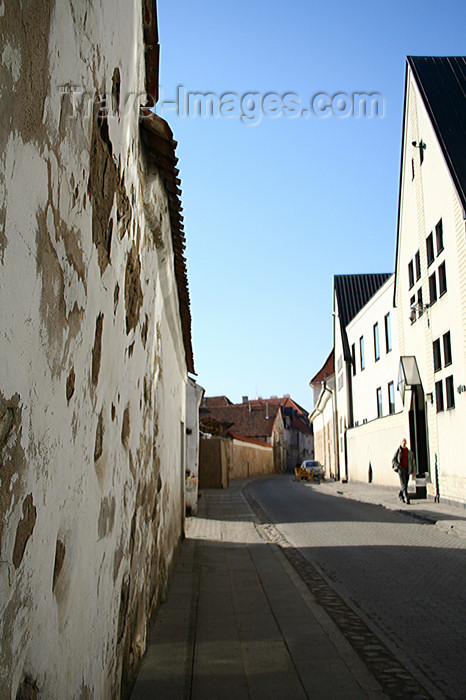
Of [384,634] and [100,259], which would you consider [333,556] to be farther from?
[100,259]

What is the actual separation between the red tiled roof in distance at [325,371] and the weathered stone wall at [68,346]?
54.4m

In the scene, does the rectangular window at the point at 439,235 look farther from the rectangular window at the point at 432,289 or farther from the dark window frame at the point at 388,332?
the dark window frame at the point at 388,332

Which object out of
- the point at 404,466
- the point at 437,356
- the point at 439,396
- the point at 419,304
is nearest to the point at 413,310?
the point at 419,304

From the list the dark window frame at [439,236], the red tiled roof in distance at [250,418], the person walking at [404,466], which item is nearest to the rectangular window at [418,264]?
the dark window frame at [439,236]

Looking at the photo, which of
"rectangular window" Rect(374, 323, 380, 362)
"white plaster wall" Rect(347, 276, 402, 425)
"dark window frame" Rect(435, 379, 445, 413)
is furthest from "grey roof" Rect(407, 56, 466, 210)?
Answer: "rectangular window" Rect(374, 323, 380, 362)

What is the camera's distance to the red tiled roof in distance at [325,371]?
190ft

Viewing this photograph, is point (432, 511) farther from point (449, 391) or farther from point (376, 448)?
point (376, 448)

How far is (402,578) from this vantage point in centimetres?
764

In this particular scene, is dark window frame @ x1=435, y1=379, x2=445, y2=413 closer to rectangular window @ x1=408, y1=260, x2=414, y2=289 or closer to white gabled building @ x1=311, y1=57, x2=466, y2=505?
white gabled building @ x1=311, y1=57, x2=466, y2=505

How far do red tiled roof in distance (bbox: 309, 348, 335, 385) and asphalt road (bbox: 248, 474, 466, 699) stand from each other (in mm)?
42941

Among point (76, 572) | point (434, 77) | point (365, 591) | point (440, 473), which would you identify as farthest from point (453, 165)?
point (76, 572)

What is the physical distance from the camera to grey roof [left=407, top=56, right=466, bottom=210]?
1778 cm

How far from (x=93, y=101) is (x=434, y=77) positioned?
2130 cm

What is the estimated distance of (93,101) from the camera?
2.44 metres
